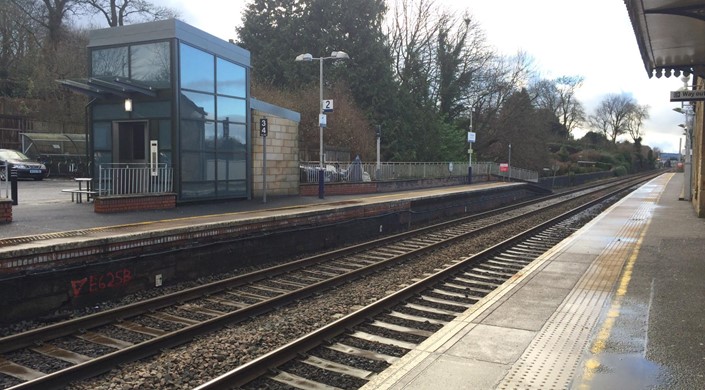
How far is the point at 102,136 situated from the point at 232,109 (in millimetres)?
3807

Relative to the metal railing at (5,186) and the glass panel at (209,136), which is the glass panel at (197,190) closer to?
the glass panel at (209,136)

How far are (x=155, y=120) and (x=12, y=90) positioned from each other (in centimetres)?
2826

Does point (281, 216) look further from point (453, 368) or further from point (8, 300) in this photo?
point (453, 368)

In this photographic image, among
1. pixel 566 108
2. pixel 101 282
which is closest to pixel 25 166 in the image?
pixel 101 282

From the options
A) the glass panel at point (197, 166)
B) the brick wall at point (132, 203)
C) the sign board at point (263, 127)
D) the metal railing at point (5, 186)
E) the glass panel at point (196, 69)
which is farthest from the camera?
the sign board at point (263, 127)

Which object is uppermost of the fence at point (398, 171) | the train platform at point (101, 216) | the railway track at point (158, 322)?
the fence at point (398, 171)

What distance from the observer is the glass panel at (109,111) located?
1479 cm

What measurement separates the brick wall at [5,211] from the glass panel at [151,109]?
15.6 feet

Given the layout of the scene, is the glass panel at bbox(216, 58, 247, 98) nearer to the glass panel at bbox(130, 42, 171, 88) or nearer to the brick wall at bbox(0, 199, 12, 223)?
the glass panel at bbox(130, 42, 171, 88)

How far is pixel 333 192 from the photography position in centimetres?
2303

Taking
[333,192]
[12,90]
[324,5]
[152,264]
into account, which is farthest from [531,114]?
[152,264]

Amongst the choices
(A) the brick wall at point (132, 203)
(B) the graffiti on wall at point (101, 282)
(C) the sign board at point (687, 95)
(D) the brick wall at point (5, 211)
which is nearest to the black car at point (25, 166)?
(A) the brick wall at point (132, 203)

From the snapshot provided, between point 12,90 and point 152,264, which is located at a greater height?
point 12,90

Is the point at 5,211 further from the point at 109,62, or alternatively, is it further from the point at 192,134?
the point at 109,62
